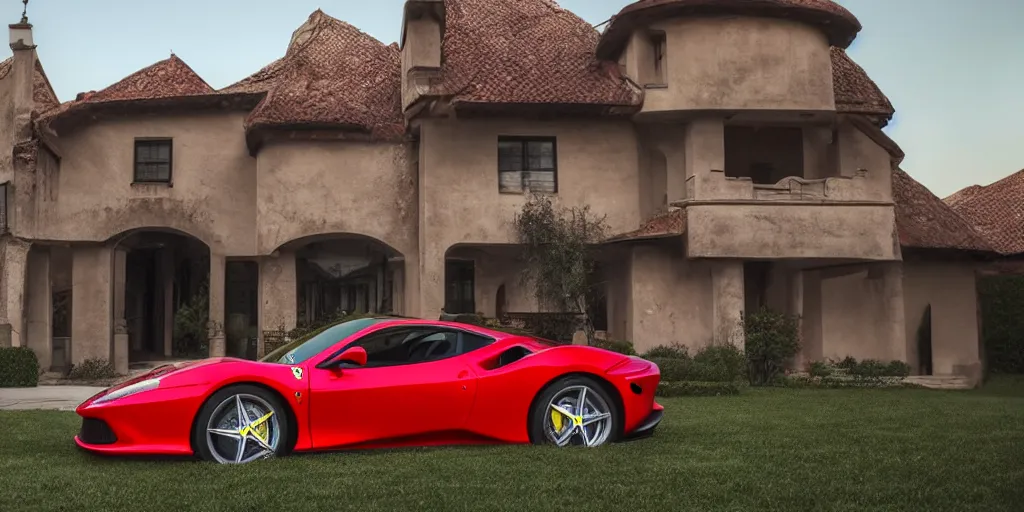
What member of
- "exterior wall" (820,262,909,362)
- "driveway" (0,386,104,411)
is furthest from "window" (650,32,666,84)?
"driveway" (0,386,104,411)

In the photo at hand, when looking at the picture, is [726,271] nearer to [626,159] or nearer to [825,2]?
[626,159]

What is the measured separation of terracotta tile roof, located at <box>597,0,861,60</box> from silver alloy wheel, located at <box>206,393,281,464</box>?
16.4m

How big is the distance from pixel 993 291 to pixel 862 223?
24.9ft

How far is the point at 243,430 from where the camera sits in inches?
297

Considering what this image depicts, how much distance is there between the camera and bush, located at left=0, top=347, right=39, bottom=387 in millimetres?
20281

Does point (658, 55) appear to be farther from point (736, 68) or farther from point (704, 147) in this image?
point (704, 147)

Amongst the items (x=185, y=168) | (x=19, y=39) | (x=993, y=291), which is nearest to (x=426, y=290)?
(x=185, y=168)

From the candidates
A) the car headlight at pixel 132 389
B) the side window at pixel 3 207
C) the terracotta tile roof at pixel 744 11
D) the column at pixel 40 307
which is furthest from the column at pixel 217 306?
the car headlight at pixel 132 389

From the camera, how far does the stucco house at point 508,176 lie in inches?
869

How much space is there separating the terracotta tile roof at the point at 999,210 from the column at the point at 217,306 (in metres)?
21.1

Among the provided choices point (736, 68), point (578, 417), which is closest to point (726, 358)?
A: point (736, 68)

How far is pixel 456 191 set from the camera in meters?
23.1

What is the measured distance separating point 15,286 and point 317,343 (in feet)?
60.9

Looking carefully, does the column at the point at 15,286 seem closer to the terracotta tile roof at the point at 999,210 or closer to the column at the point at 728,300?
the column at the point at 728,300
